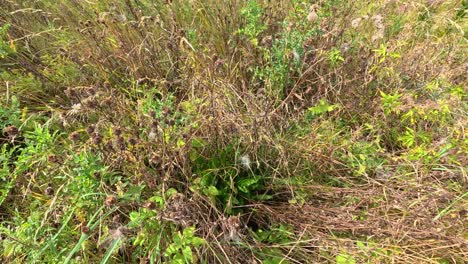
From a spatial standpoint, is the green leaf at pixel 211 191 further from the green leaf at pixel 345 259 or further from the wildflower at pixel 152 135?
the green leaf at pixel 345 259

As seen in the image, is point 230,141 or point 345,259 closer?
point 345,259

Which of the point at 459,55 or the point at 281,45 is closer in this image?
the point at 281,45

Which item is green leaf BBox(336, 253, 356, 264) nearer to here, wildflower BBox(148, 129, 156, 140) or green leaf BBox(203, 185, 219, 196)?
green leaf BBox(203, 185, 219, 196)

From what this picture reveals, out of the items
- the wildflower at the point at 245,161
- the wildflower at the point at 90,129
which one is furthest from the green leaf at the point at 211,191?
the wildflower at the point at 90,129

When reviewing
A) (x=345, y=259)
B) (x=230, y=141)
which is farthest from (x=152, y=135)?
(x=345, y=259)

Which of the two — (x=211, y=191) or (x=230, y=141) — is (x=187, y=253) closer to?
(x=211, y=191)

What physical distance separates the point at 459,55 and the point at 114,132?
6.73ft

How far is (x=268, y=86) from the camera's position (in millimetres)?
1838

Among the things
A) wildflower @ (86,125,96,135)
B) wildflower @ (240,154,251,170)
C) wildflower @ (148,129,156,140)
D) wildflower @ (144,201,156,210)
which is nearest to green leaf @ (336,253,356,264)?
wildflower @ (240,154,251,170)

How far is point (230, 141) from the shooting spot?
161 cm

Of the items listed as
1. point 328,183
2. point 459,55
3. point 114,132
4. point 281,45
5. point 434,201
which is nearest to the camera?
point 114,132

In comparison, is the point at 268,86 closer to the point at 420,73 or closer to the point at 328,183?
the point at 328,183

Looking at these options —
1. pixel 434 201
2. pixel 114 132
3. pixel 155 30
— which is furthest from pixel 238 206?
pixel 155 30

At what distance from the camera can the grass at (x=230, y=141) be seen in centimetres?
139
